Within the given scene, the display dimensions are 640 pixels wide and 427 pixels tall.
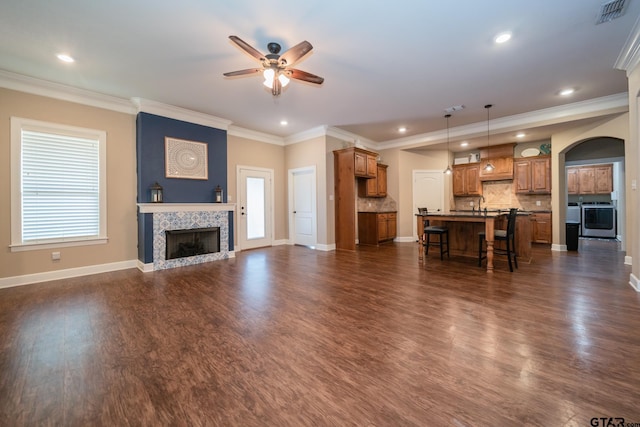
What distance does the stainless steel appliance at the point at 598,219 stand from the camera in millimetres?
7727

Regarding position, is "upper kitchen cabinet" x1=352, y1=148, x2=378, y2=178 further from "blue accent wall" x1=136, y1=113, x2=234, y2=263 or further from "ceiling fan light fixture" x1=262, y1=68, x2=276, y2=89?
"ceiling fan light fixture" x1=262, y1=68, x2=276, y2=89

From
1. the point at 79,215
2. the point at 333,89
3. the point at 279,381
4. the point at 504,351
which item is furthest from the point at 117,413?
the point at 333,89

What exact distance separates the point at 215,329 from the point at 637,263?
500 centimetres

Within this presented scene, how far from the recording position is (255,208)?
669 centimetres

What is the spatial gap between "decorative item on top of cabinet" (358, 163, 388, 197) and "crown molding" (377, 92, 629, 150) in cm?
123

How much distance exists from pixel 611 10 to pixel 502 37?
2.90 ft

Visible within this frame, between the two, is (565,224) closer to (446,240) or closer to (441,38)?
(446,240)

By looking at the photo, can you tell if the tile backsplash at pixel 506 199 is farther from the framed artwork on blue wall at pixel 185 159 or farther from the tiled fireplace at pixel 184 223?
the framed artwork on blue wall at pixel 185 159

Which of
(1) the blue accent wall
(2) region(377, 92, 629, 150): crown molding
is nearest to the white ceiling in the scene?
(2) region(377, 92, 629, 150): crown molding

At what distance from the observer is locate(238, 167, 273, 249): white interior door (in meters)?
6.39

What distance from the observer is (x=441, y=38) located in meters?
2.94

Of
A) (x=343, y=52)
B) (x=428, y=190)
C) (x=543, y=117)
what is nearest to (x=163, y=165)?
(x=343, y=52)

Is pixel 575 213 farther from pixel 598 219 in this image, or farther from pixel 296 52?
pixel 296 52

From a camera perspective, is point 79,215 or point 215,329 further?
point 79,215
